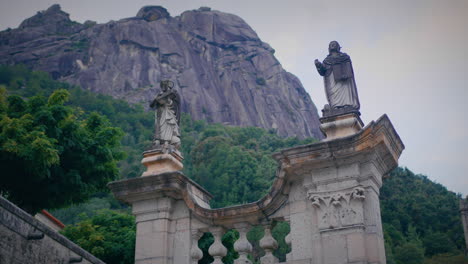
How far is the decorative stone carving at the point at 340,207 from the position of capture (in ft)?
29.0

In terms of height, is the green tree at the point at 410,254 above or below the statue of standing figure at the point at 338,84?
above

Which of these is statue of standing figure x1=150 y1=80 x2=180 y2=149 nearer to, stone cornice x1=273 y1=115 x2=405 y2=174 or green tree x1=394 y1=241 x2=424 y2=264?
stone cornice x1=273 y1=115 x2=405 y2=174

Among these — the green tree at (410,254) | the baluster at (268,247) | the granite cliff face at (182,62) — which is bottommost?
the baluster at (268,247)

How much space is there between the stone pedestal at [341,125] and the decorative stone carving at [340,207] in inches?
39.4

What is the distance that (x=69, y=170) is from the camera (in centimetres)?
1791

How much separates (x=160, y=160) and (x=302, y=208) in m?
2.99

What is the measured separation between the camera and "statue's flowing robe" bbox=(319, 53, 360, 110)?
31.9 ft

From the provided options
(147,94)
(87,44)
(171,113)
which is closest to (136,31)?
(87,44)

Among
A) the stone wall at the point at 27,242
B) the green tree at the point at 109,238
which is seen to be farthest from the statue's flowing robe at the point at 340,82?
the green tree at the point at 109,238

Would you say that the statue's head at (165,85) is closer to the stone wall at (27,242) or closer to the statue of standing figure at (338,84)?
the statue of standing figure at (338,84)

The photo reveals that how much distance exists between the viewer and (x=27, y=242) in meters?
8.88

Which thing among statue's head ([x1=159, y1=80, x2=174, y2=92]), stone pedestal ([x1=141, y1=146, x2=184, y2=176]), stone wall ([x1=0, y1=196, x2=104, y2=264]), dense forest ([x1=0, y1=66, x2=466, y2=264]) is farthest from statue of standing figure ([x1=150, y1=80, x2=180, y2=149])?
dense forest ([x1=0, y1=66, x2=466, y2=264])

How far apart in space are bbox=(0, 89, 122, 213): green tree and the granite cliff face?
97.1 m

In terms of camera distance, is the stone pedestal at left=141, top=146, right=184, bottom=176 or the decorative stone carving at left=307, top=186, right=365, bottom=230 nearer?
the decorative stone carving at left=307, top=186, right=365, bottom=230
